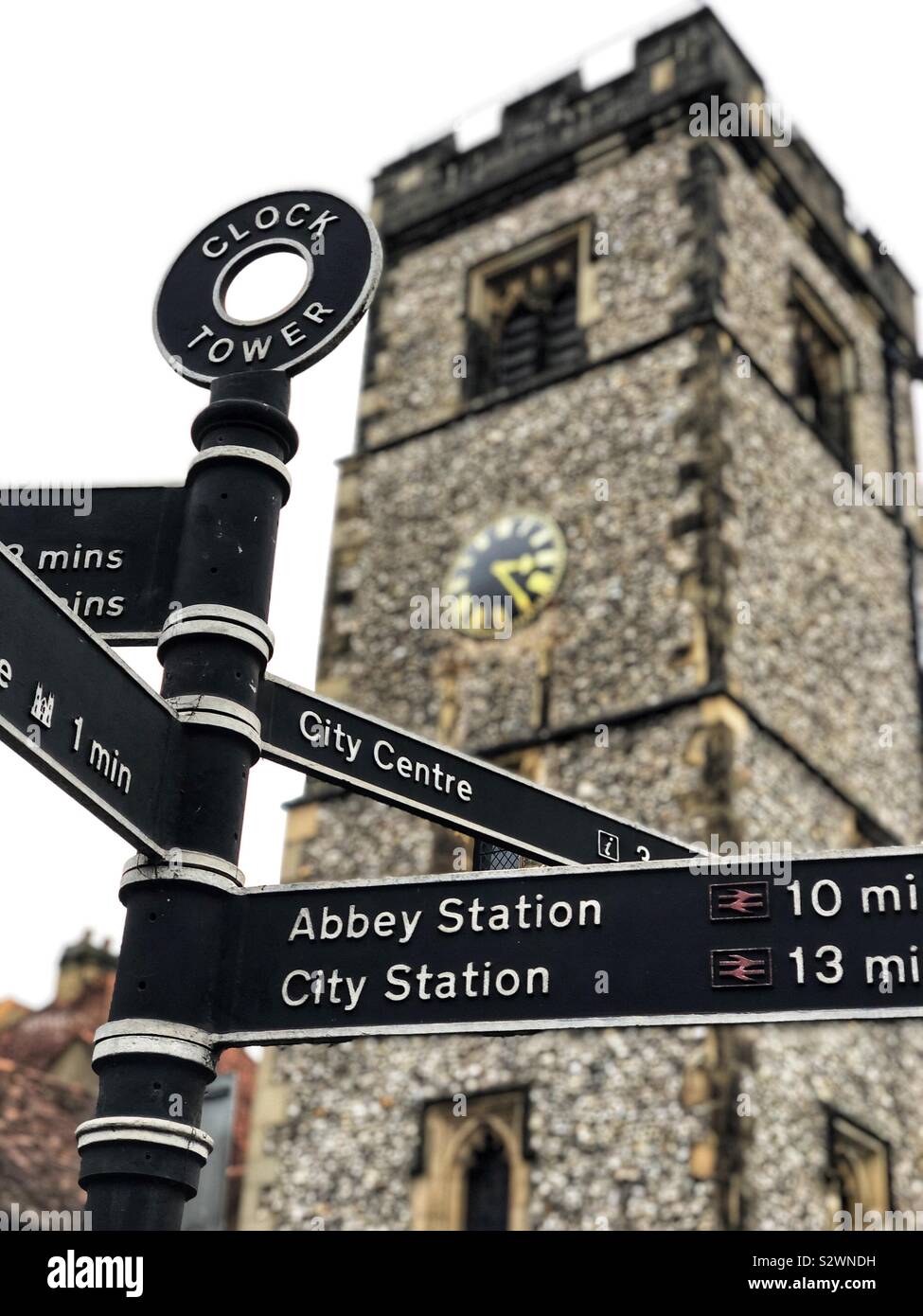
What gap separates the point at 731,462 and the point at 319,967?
39.3ft

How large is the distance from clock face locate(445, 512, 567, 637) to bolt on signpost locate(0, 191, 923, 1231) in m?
11.3

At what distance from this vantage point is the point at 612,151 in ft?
54.6

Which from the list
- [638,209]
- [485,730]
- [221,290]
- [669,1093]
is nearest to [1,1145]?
[485,730]

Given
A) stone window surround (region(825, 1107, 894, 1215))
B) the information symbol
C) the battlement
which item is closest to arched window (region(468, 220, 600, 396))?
the battlement

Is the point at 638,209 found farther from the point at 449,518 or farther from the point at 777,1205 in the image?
the point at 777,1205

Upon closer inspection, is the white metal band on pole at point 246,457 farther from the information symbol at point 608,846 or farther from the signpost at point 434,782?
the information symbol at point 608,846

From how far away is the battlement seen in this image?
16641 mm

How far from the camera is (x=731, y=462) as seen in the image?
46.7 ft

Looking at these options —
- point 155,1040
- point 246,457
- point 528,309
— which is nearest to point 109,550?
point 246,457

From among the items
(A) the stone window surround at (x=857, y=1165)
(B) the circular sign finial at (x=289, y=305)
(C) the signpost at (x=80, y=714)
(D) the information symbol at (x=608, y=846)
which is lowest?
(C) the signpost at (x=80, y=714)

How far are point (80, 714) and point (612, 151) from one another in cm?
1499

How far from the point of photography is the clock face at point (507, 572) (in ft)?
47.2

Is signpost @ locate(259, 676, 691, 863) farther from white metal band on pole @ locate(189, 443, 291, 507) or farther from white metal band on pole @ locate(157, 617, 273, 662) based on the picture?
white metal band on pole @ locate(189, 443, 291, 507)

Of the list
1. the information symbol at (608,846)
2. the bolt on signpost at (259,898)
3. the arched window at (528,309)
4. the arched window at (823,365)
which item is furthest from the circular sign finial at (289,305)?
the arched window at (823,365)
